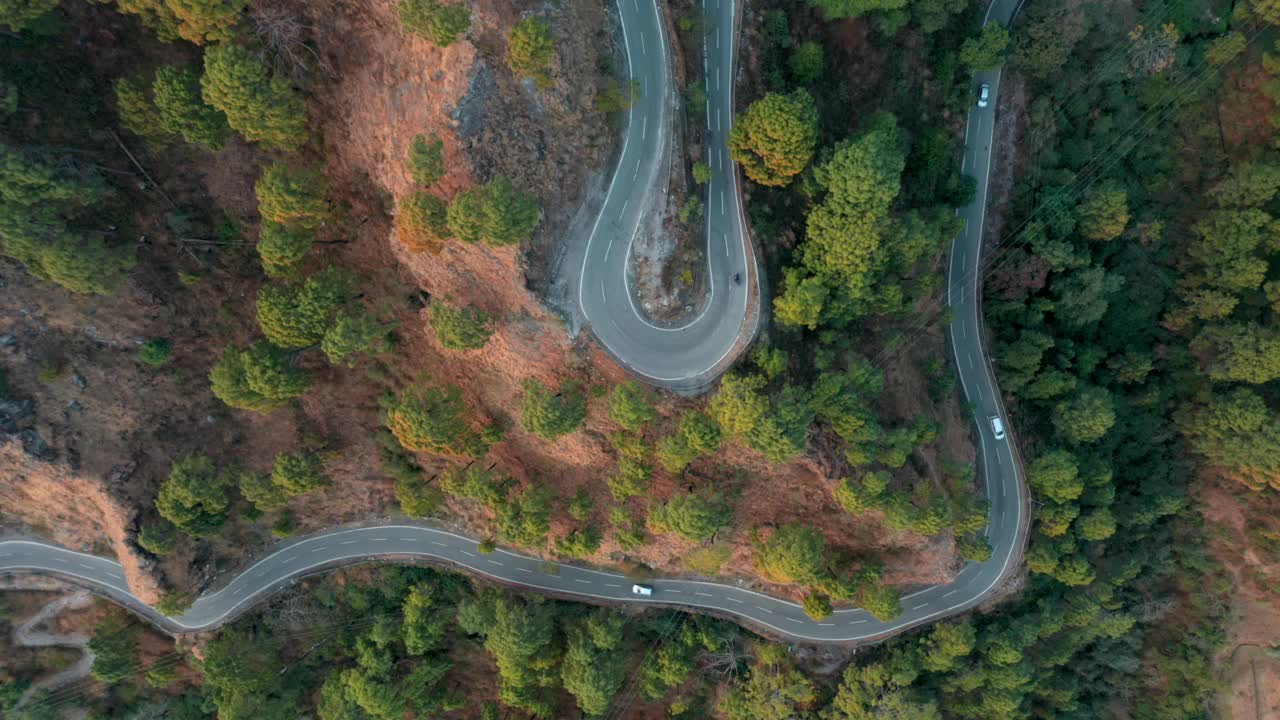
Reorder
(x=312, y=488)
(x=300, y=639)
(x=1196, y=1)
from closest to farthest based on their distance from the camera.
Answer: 1. (x=312, y=488)
2. (x=1196, y=1)
3. (x=300, y=639)

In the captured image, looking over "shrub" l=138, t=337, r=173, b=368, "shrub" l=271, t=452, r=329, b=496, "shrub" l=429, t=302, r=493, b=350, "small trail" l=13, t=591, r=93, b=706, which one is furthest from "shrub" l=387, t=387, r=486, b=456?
"small trail" l=13, t=591, r=93, b=706

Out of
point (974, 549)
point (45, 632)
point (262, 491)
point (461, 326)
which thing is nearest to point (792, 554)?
point (974, 549)

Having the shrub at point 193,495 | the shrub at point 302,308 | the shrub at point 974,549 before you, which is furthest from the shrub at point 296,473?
the shrub at point 974,549

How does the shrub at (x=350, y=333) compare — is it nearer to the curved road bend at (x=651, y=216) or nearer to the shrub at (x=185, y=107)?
the shrub at (x=185, y=107)

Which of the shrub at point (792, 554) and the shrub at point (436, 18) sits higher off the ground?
the shrub at point (436, 18)

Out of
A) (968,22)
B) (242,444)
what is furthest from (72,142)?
(968,22)

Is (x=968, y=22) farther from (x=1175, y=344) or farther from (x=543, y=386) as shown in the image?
(x=543, y=386)
